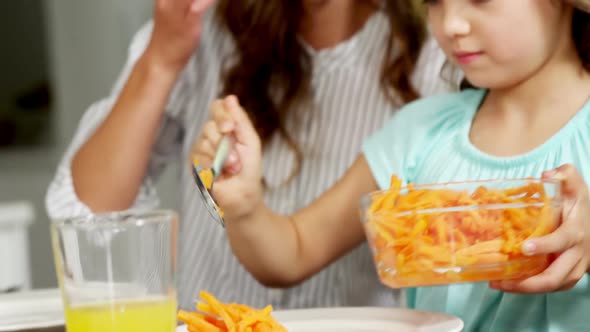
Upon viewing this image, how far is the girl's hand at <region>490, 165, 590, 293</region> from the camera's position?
91 centimetres

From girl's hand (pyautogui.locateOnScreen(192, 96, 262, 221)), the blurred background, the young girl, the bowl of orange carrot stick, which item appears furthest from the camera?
the blurred background

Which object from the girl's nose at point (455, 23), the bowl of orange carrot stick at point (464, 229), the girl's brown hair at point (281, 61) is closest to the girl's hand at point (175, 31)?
the girl's brown hair at point (281, 61)

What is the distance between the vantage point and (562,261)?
938 mm

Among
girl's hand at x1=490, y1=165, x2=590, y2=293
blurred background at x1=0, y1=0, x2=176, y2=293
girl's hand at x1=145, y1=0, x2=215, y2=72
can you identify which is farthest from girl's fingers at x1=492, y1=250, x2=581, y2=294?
blurred background at x1=0, y1=0, x2=176, y2=293

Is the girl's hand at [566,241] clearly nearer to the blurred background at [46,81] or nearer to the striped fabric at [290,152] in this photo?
the striped fabric at [290,152]

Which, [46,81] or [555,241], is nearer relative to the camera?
[555,241]

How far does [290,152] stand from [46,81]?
90.7 inches

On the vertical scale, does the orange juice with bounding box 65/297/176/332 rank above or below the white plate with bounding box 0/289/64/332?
above

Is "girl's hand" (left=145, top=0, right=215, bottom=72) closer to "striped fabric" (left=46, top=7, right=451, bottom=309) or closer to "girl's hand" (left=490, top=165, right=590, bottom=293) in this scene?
"striped fabric" (left=46, top=7, right=451, bottom=309)

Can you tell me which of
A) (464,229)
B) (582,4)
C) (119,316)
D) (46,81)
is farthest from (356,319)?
(46,81)

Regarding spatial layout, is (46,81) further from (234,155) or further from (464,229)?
(464,229)

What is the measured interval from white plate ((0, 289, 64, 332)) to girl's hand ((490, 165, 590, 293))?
1.59ft

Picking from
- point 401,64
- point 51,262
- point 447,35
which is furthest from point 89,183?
point 51,262

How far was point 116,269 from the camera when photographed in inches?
30.4
